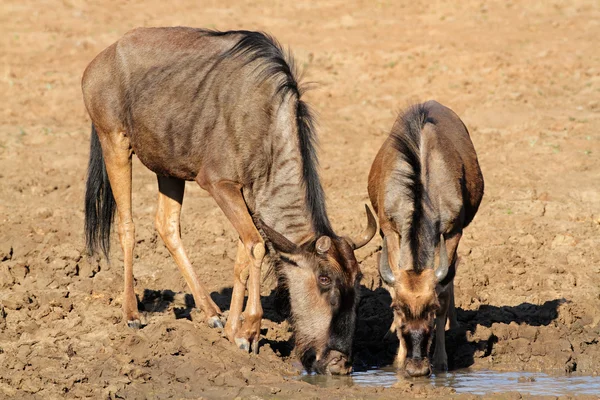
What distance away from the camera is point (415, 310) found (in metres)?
7.09

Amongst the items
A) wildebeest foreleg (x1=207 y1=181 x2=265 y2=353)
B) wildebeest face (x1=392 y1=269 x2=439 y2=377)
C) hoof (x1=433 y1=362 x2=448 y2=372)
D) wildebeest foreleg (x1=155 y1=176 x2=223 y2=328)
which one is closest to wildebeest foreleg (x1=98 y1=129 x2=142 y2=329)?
wildebeest foreleg (x1=155 y1=176 x2=223 y2=328)

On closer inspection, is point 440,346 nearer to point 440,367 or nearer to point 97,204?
point 440,367

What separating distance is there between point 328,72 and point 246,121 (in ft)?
26.9

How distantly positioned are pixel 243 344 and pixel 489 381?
1.88 m

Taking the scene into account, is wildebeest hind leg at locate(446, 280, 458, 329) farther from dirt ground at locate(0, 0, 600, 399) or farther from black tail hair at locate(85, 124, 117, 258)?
black tail hair at locate(85, 124, 117, 258)

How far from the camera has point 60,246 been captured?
396 inches

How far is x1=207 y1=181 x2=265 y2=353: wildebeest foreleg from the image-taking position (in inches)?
300

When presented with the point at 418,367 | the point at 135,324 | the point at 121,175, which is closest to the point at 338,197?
the point at 121,175

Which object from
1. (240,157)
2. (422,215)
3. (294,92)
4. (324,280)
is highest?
(294,92)

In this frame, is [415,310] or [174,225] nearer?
[415,310]

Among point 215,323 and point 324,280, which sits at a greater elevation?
point 324,280

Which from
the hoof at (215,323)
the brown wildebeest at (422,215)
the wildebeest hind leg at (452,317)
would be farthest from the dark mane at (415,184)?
the hoof at (215,323)

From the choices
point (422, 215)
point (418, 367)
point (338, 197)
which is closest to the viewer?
point (418, 367)

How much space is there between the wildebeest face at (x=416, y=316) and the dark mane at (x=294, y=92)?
27.8 inches
